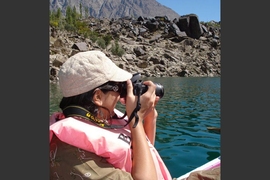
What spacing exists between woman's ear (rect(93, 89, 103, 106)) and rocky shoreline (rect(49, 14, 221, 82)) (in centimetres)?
2449

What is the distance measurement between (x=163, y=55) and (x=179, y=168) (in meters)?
35.7

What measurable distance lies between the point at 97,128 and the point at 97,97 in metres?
0.14

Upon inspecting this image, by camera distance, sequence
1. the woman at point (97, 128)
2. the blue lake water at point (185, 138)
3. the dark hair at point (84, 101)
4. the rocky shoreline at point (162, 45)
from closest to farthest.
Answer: the woman at point (97, 128)
the dark hair at point (84, 101)
the blue lake water at point (185, 138)
the rocky shoreline at point (162, 45)

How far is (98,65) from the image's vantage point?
1297mm

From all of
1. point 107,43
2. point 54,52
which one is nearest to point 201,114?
point 54,52

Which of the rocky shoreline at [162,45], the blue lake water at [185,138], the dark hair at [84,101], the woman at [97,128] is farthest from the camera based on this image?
the rocky shoreline at [162,45]

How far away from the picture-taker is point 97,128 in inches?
49.3

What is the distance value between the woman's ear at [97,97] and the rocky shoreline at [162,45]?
80.3 feet

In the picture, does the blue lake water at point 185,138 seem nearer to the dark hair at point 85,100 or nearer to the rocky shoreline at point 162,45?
the dark hair at point 85,100

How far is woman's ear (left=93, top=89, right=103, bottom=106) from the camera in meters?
1.32

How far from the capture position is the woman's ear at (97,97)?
1.32 metres

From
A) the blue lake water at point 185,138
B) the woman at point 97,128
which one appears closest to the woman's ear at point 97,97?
the woman at point 97,128

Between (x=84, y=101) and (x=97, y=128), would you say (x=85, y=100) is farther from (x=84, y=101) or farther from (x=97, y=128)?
(x=97, y=128)

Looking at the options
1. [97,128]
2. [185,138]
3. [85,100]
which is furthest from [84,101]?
[185,138]
